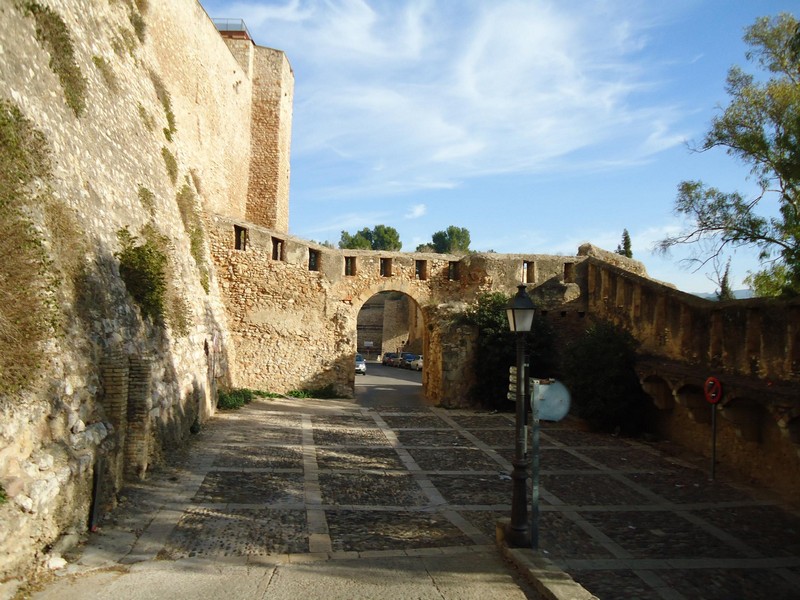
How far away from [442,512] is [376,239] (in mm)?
67570

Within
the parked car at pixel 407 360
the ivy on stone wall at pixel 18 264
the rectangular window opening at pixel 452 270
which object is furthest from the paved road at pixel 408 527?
the parked car at pixel 407 360

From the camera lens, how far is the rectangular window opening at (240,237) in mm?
19625

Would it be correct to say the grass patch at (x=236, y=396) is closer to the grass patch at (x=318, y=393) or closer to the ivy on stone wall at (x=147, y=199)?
the grass patch at (x=318, y=393)

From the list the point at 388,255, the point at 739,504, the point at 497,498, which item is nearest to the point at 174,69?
the point at 388,255

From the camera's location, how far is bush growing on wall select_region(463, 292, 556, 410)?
62.4ft

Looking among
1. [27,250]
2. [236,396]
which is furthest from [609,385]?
[27,250]

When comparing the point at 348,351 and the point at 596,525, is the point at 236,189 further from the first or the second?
the point at 596,525

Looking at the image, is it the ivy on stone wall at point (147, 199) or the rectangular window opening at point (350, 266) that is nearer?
the ivy on stone wall at point (147, 199)

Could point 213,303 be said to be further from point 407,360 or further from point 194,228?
point 407,360

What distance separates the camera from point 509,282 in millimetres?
21812

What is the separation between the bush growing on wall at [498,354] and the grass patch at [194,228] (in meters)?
8.61

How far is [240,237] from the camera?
19.8 metres

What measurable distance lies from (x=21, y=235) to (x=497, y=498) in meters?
7.52

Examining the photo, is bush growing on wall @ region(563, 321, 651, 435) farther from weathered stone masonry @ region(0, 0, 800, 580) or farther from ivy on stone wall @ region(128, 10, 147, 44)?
ivy on stone wall @ region(128, 10, 147, 44)
